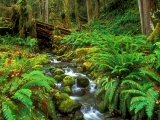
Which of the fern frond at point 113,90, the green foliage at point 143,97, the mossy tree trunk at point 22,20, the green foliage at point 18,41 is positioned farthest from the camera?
the mossy tree trunk at point 22,20

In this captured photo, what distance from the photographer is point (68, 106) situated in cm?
612

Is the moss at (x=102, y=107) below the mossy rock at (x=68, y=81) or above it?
below

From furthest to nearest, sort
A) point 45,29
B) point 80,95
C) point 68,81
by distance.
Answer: point 45,29, point 68,81, point 80,95

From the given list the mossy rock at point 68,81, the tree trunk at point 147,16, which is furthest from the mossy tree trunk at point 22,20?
the tree trunk at point 147,16

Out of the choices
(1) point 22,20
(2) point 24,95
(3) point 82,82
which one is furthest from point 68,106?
(1) point 22,20

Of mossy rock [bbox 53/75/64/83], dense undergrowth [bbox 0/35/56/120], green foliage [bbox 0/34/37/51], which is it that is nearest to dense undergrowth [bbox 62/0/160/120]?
dense undergrowth [bbox 0/35/56/120]

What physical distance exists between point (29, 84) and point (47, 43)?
11.7 meters

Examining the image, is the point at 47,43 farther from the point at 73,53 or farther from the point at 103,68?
the point at 103,68

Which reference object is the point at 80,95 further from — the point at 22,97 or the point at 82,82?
the point at 22,97

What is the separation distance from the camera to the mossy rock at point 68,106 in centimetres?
604

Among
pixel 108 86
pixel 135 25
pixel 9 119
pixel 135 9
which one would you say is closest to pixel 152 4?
pixel 135 25

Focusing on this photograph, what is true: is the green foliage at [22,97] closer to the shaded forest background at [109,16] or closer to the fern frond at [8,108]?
the fern frond at [8,108]

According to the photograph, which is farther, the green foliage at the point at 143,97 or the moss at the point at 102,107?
the moss at the point at 102,107

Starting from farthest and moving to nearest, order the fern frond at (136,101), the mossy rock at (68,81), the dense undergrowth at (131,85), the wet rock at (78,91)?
the mossy rock at (68,81) < the wet rock at (78,91) < the dense undergrowth at (131,85) < the fern frond at (136,101)
